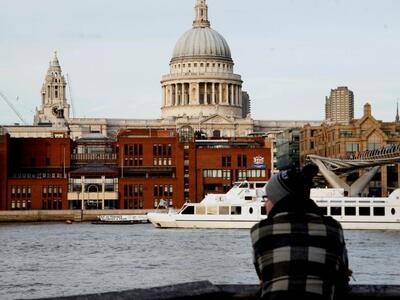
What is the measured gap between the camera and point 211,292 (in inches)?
342

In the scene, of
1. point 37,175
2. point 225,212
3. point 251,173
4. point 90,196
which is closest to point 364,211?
point 225,212

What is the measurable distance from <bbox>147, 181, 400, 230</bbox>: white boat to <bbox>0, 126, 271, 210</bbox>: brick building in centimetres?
4029

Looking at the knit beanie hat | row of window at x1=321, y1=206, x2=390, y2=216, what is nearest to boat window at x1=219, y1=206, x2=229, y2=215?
row of window at x1=321, y1=206, x2=390, y2=216

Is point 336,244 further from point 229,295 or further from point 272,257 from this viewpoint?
point 229,295

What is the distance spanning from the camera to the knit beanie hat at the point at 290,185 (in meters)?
8.40

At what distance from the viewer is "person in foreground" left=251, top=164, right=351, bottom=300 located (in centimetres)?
813

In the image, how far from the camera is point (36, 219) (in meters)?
111

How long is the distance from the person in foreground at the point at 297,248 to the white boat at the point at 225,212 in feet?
220

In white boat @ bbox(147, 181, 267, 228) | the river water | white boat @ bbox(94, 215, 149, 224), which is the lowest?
the river water

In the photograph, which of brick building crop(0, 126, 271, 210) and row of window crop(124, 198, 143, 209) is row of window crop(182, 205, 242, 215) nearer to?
brick building crop(0, 126, 271, 210)

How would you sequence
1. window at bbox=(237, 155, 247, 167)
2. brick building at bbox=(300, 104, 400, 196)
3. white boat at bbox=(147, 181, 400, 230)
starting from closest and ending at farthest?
white boat at bbox=(147, 181, 400, 230) < brick building at bbox=(300, 104, 400, 196) < window at bbox=(237, 155, 247, 167)

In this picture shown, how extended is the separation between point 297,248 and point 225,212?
6895 centimetres

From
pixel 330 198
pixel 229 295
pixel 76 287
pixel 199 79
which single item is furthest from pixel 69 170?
pixel 229 295

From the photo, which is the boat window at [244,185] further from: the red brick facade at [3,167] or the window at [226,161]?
the red brick facade at [3,167]
